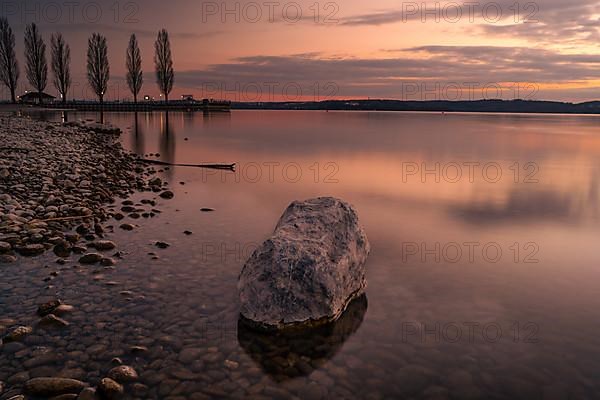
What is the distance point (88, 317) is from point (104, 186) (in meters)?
8.56

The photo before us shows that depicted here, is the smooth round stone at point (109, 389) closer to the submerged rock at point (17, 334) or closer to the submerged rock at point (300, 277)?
the submerged rock at point (17, 334)

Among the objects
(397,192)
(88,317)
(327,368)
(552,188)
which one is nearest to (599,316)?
(327,368)

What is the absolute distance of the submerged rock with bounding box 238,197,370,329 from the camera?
6.07 meters

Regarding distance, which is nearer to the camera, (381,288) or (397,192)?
(381,288)

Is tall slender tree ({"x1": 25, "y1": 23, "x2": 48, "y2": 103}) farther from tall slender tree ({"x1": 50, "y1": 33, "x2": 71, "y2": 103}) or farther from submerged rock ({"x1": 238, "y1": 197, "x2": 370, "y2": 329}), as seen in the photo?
submerged rock ({"x1": 238, "y1": 197, "x2": 370, "y2": 329})

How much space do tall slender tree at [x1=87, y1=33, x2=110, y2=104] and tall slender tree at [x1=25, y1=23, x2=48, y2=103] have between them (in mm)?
9819

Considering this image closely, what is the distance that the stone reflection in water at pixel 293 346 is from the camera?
537 centimetres

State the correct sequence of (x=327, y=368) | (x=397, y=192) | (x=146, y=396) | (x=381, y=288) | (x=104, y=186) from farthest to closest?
(x=397, y=192)
(x=104, y=186)
(x=381, y=288)
(x=327, y=368)
(x=146, y=396)

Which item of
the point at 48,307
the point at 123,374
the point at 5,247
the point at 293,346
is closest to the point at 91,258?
the point at 5,247

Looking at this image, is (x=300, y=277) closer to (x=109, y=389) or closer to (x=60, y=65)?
(x=109, y=389)

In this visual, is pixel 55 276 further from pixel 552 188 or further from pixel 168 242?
pixel 552 188

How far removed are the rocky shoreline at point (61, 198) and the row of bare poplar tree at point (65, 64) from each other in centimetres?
5773

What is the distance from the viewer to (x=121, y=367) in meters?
4.91

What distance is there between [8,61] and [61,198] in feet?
227
